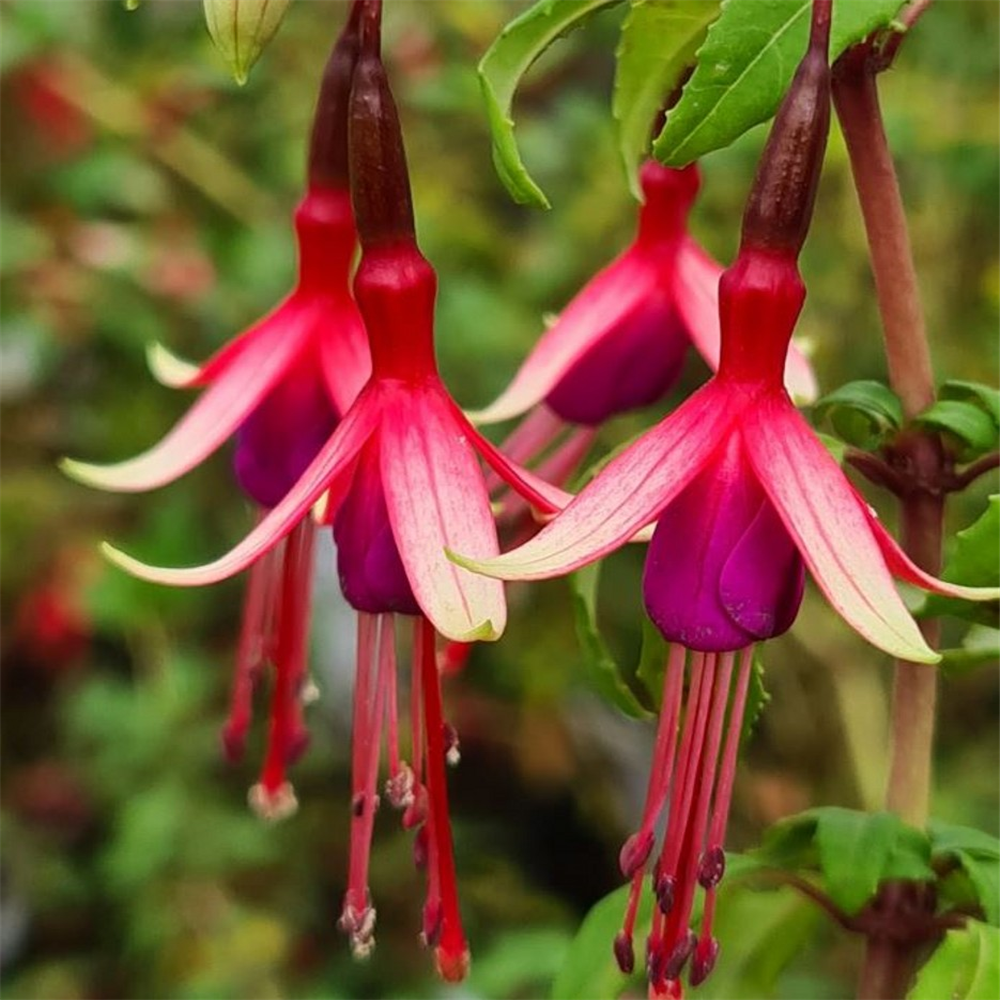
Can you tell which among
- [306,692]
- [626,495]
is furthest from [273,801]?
[626,495]

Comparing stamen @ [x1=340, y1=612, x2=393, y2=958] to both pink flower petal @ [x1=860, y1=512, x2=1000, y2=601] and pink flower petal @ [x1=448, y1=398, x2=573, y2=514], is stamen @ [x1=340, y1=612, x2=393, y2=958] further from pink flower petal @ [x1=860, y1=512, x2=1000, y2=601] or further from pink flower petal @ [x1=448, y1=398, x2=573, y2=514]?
pink flower petal @ [x1=860, y1=512, x2=1000, y2=601]

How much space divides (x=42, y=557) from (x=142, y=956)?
1.43ft

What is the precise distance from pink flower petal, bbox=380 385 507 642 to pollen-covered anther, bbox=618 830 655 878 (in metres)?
0.08

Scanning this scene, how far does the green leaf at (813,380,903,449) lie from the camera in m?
0.62

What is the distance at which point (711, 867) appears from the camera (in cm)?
55

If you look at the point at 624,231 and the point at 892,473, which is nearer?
the point at 892,473

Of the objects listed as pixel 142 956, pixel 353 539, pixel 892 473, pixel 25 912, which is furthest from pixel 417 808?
pixel 25 912

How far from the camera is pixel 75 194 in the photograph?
6.24ft

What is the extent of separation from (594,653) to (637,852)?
0.11 metres

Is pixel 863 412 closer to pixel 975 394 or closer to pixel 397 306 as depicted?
pixel 975 394

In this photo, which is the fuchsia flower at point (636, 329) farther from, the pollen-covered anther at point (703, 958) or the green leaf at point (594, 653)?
the pollen-covered anther at point (703, 958)

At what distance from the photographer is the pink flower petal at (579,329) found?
0.72 meters

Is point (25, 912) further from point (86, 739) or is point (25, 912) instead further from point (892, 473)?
point (892, 473)

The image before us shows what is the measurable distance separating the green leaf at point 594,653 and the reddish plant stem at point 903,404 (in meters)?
0.10
